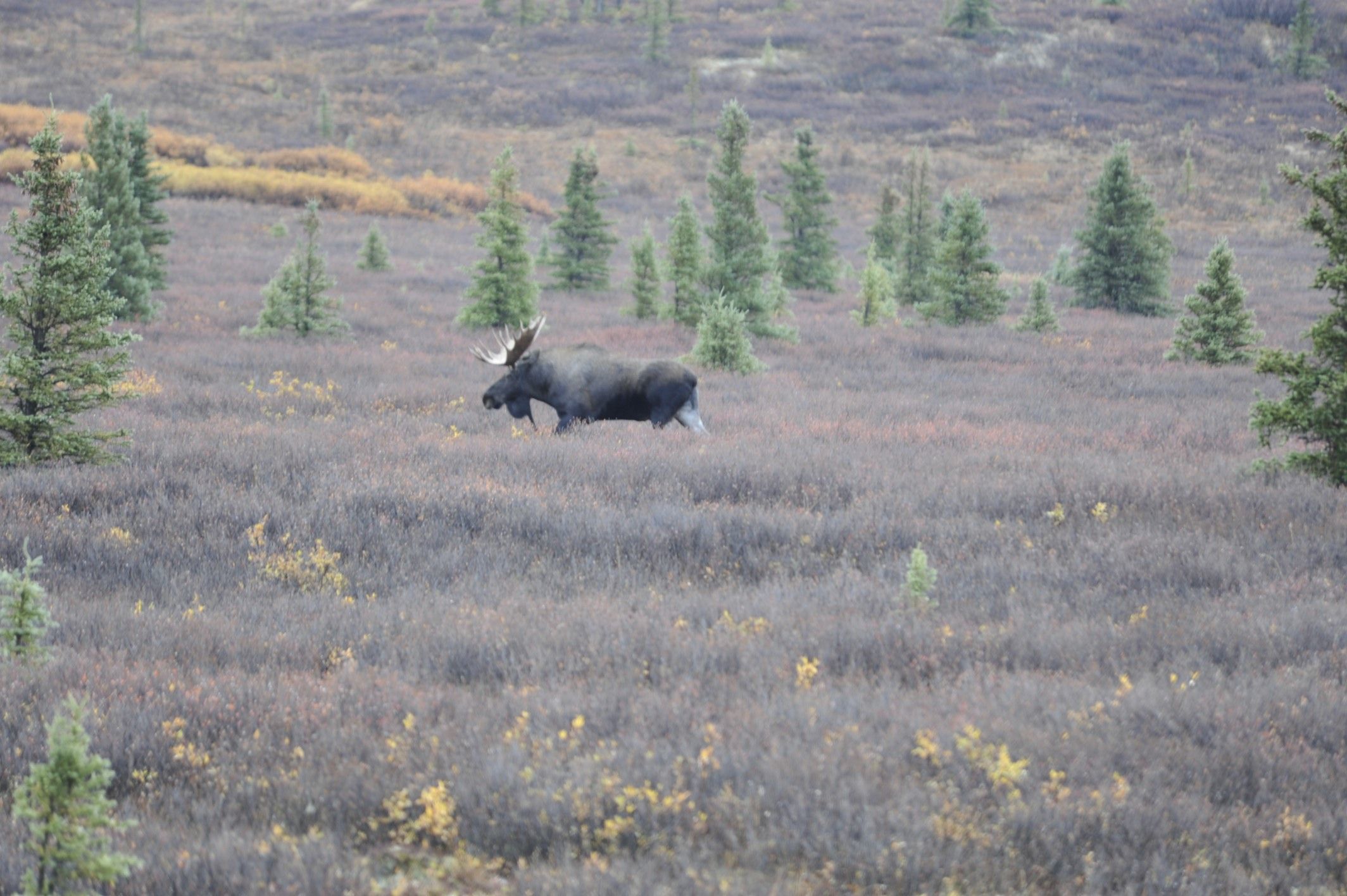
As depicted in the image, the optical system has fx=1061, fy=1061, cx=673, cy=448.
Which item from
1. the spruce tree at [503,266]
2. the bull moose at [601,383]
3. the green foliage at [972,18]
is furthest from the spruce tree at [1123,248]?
the green foliage at [972,18]

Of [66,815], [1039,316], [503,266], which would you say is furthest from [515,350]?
[1039,316]

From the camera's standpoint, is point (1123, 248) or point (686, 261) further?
point (1123, 248)

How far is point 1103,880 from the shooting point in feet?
13.0

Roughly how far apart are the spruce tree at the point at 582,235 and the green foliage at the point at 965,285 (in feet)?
30.5

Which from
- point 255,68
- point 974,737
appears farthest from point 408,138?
point 974,737

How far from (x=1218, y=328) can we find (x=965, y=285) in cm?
696

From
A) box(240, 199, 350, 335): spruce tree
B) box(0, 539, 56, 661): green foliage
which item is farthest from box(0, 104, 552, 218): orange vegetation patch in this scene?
box(0, 539, 56, 661): green foliage

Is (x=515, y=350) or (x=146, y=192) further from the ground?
(x=146, y=192)

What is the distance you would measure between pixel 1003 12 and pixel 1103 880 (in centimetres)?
9399

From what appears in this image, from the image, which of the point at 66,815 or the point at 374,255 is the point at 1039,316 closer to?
the point at 374,255

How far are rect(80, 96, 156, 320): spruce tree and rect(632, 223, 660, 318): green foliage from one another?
11.0m

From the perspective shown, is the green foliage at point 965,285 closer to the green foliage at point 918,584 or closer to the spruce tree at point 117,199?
the spruce tree at point 117,199

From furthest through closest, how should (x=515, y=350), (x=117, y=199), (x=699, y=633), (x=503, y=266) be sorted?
(x=503, y=266) → (x=117, y=199) → (x=515, y=350) → (x=699, y=633)

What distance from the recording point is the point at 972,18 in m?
80.7
